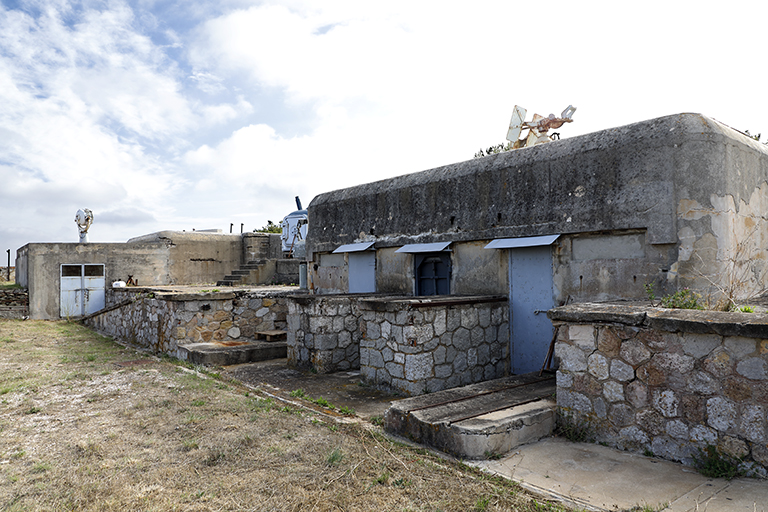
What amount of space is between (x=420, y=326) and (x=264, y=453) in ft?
9.08

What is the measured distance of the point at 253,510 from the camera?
338 cm

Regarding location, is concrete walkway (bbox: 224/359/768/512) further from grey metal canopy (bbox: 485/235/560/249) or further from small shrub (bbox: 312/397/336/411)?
grey metal canopy (bbox: 485/235/560/249)

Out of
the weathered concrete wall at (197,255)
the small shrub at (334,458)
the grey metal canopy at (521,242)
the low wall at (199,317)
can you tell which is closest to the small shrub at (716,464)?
the small shrub at (334,458)

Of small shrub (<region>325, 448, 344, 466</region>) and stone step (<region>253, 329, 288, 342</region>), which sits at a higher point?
stone step (<region>253, 329, 288, 342</region>)

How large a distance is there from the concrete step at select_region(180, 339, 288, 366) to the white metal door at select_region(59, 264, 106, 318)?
9.89 m

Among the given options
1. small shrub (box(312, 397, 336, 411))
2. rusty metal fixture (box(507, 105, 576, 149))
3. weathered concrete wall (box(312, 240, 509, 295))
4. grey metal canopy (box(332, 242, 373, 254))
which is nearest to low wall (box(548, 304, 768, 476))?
small shrub (box(312, 397, 336, 411))

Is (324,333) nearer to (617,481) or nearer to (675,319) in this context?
(617,481)

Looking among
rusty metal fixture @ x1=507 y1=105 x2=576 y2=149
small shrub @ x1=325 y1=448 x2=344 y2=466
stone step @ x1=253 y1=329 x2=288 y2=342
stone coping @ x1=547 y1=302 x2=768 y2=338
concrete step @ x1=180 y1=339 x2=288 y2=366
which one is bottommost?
small shrub @ x1=325 y1=448 x2=344 y2=466

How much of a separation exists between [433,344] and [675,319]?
3198mm

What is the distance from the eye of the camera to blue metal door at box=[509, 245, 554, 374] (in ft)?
24.6

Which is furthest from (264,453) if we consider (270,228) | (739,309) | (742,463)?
(270,228)

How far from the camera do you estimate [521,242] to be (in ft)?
24.8

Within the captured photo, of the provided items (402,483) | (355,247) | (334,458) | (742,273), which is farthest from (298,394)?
(742,273)

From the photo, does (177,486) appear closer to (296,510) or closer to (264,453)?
(264,453)
